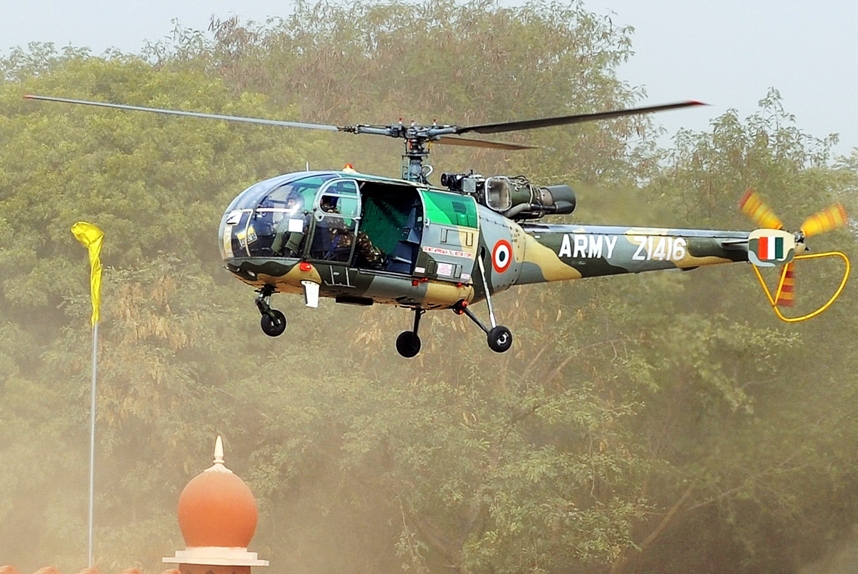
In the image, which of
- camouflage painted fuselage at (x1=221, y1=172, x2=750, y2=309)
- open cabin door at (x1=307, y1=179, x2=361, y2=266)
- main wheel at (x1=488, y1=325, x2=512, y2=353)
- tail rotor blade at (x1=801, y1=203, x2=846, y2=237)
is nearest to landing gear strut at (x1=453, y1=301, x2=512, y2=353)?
main wheel at (x1=488, y1=325, x2=512, y2=353)

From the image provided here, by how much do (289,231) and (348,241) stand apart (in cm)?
58

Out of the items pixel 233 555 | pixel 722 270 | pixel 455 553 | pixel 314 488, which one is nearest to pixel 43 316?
pixel 314 488

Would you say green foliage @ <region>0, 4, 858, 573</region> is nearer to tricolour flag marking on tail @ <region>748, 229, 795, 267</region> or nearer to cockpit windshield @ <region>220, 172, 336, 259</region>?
tricolour flag marking on tail @ <region>748, 229, 795, 267</region>

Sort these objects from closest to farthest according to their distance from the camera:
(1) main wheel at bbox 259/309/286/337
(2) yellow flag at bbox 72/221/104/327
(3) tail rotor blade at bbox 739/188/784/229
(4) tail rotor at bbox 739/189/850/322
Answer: (1) main wheel at bbox 259/309/286/337 < (4) tail rotor at bbox 739/189/850/322 < (3) tail rotor blade at bbox 739/188/784/229 < (2) yellow flag at bbox 72/221/104/327

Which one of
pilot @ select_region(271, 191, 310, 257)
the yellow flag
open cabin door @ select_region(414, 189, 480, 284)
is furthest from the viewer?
the yellow flag

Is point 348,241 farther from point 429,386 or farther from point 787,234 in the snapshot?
point 429,386

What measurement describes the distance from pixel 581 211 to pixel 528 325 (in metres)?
3.97

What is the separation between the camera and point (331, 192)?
16.3 m

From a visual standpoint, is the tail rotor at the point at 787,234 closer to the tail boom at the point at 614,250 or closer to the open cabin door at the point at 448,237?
the tail boom at the point at 614,250

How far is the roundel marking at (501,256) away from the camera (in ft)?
58.9

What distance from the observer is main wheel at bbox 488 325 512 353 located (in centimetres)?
1746

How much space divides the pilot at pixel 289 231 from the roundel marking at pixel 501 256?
2.51m

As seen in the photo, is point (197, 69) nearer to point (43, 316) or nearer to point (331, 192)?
point (43, 316)

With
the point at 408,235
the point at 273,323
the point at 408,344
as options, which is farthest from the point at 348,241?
the point at 408,344
